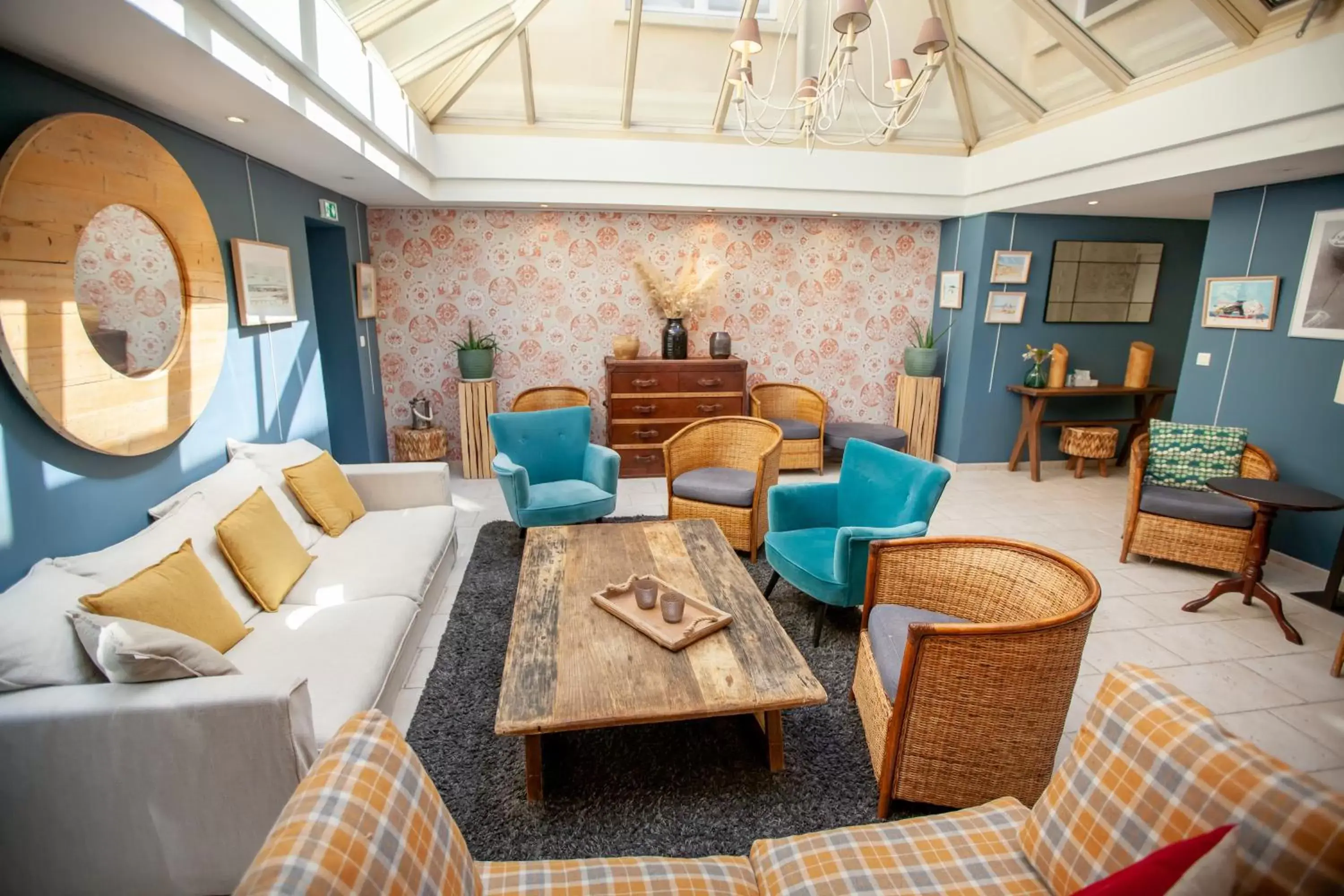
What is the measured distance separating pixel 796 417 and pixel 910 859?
4.80 meters

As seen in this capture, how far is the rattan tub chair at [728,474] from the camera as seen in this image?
3.70 meters

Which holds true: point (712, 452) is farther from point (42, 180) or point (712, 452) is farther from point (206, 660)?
point (42, 180)

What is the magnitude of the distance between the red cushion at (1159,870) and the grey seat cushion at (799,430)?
15.2 ft

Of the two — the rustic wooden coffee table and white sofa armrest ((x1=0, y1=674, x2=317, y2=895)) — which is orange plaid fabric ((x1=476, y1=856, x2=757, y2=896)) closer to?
the rustic wooden coffee table

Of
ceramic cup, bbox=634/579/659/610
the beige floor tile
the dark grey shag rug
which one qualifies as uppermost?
ceramic cup, bbox=634/579/659/610

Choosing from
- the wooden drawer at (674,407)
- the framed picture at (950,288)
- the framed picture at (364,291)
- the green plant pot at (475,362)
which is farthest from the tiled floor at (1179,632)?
the framed picture at (950,288)

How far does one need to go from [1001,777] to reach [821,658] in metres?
0.99

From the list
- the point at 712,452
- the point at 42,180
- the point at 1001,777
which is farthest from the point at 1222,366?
the point at 42,180

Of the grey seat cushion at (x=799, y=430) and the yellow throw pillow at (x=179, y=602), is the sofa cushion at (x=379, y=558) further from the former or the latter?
the grey seat cushion at (x=799, y=430)

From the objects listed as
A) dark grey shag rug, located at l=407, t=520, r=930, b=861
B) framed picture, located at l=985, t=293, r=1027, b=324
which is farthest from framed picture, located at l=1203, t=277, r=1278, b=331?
dark grey shag rug, located at l=407, t=520, r=930, b=861

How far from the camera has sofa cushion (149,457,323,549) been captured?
2465 mm

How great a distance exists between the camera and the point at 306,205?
159 inches

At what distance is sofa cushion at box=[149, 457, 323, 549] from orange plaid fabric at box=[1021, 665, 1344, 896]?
2.86 m

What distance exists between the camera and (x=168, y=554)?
2.11 metres
